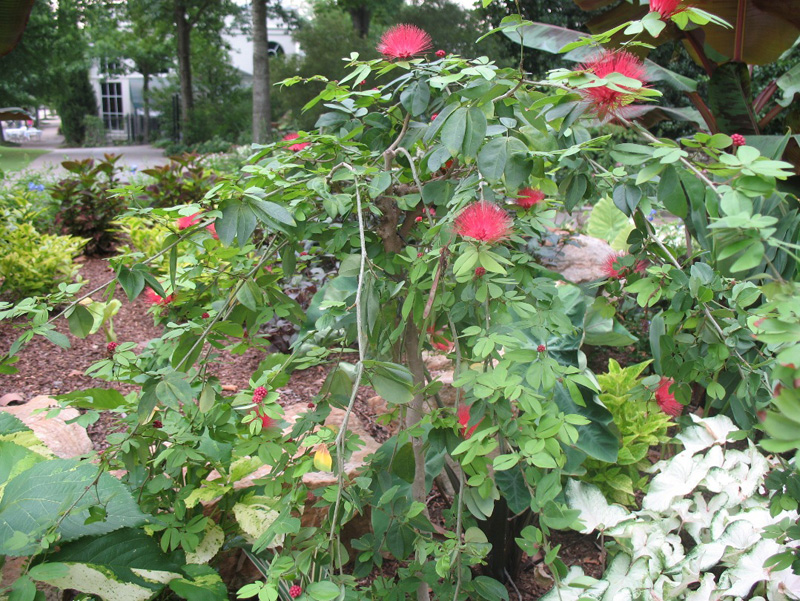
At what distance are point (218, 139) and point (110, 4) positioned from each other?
4.80 metres

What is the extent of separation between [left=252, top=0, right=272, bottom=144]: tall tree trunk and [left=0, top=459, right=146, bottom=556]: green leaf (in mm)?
11177

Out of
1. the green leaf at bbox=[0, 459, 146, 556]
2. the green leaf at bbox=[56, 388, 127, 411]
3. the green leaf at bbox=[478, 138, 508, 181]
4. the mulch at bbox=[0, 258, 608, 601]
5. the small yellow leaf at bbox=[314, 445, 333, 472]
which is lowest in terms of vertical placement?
the mulch at bbox=[0, 258, 608, 601]

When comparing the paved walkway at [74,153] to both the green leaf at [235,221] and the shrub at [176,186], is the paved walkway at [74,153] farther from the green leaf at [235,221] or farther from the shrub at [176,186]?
the green leaf at [235,221]

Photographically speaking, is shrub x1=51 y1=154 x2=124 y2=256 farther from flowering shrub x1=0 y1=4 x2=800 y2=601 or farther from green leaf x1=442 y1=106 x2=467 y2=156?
green leaf x1=442 y1=106 x2=467 y2=156

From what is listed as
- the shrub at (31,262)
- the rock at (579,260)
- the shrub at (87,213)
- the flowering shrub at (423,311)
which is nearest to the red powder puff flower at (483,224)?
the flowering shrub at (423,311)

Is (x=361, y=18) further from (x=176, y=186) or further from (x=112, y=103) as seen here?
(x=112, y=103)

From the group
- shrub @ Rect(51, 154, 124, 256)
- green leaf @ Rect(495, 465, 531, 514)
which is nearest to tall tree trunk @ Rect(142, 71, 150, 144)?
shrub @ Rect(51, 154, 124, 256)

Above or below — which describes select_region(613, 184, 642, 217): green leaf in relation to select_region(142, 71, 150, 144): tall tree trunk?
below

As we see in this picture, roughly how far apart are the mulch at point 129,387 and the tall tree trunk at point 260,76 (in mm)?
9365

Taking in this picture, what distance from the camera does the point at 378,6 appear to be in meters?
16.3

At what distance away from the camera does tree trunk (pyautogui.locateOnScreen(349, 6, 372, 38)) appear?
54.0 feet

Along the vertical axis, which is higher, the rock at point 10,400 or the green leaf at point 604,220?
the green leaf at point 604,220

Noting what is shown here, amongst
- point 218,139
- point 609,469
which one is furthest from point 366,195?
point 218,139

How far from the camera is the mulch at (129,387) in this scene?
2.02m
